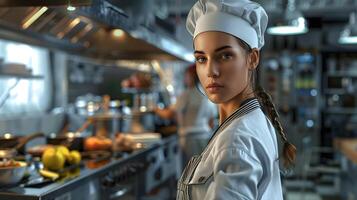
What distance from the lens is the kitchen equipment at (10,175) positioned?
1.95 metres

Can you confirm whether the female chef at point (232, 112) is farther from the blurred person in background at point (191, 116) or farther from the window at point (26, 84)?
the blurred person in background at point (191, 116)

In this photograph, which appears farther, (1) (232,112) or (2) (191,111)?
(2) (191,111)

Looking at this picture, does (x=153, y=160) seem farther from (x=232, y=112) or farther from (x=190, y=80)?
(x=232, y=112)

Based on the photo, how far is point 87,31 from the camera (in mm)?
3676

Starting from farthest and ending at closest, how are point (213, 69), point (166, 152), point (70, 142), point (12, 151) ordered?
point (166, 152)
point (70, 142)
point (12, 151)
point (213, 69)

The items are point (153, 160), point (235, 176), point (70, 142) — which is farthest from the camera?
point (153, 160)

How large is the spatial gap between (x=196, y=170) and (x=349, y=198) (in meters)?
4.42

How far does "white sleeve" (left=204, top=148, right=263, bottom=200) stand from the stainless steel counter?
2.81 feet

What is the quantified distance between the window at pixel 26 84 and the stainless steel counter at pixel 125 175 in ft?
4.01

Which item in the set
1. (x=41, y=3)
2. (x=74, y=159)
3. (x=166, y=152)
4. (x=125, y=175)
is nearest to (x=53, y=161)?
(x=74, y=159)

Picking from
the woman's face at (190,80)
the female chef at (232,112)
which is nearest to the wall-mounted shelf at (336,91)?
the woman's face at (190,80)

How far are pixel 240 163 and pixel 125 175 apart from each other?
5.54 feet

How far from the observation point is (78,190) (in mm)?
2164

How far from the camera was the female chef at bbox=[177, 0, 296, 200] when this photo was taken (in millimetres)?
1232
